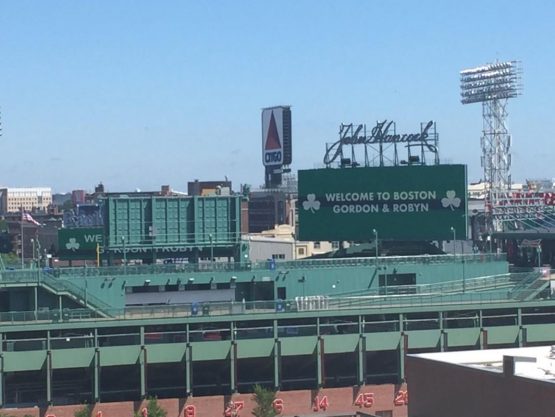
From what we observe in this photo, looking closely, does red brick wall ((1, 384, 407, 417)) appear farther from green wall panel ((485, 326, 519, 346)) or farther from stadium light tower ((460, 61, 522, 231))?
stadium light tower ((460, 61, 522, 231))

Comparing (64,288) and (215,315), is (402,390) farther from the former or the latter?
(64,288)

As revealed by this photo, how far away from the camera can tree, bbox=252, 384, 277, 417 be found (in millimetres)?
48719

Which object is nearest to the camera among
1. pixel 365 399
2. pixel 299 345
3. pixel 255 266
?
pixel 299 345

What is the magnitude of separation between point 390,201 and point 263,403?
28.3m

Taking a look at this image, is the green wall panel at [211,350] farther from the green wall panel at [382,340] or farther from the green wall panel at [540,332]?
the green wall panel at [540,332]

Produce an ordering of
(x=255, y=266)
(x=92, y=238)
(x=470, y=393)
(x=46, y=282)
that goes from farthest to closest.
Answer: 1. (x=92, y=238)
2. (x=255, y=266)
3. (x=46, y=282)
4. (x=470, y=393)

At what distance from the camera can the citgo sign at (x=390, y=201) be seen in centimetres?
7531

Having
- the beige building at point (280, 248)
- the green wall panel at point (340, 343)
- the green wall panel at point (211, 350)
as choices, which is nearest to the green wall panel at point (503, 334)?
the green wall panel at point (340, 343)

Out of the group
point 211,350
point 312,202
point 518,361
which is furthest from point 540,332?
point 518,361

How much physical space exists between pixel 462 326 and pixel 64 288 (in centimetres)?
1746

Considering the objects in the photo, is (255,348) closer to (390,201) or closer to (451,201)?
(390,201)

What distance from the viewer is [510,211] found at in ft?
377

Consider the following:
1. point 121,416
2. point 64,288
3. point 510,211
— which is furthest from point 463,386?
point 510,211

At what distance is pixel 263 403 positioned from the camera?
49.4m
